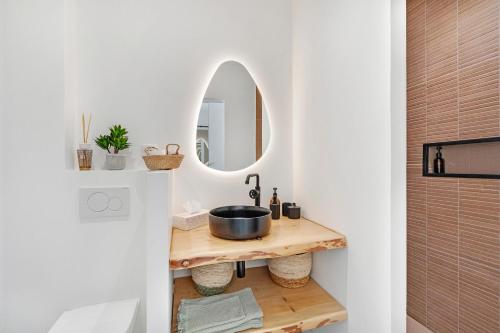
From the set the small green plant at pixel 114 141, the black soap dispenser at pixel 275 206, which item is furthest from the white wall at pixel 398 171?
the small green plant at pixel 114 141

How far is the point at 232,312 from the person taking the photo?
1.08m

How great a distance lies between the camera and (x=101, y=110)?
135cm

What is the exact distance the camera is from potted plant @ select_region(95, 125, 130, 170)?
1.28m

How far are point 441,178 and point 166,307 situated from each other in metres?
1.75

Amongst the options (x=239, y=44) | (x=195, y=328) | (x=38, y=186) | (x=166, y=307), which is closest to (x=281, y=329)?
(x=195, y=328)

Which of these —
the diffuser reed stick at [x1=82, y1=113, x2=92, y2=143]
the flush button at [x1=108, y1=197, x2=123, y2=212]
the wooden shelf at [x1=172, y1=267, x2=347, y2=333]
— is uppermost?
the diffuser reed stick at [x1=82, y1=113, x2=92, y2=143]

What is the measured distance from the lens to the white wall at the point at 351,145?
95 cm

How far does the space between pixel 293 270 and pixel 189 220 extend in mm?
642

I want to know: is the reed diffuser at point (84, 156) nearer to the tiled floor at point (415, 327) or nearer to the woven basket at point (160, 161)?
the woven basket at point (160, 161)

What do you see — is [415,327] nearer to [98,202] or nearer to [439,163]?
[439,163]

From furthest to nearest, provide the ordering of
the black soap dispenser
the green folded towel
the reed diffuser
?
the black soap dispenser → the reed diffuser → the green folded towel

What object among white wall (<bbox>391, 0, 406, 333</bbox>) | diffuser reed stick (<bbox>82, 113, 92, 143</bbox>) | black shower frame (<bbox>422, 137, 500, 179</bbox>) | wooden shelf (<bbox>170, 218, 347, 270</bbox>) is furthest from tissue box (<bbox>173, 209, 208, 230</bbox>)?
black shower frame (<bbox>422, 137, 500, 179</bbox>)

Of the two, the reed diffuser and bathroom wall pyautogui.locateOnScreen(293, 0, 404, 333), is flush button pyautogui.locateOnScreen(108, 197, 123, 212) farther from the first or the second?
bathroom wall pyautogui.locateOnScreen(293, 0, 404, 333)

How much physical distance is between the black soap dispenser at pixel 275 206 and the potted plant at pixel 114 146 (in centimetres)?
89
